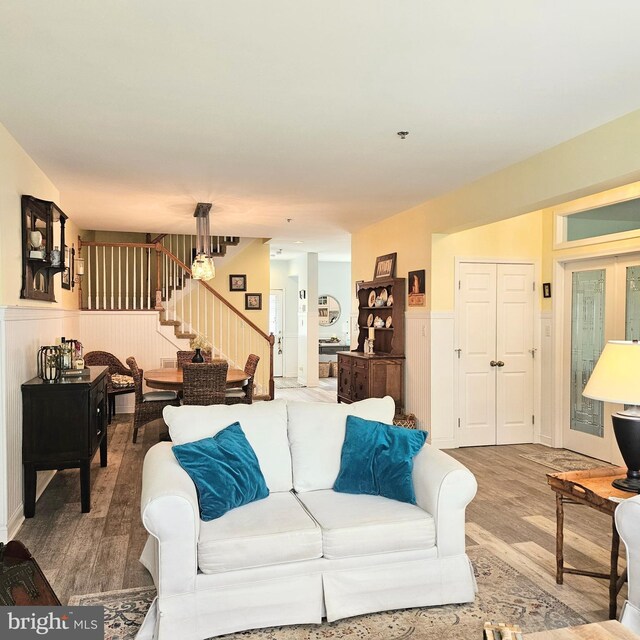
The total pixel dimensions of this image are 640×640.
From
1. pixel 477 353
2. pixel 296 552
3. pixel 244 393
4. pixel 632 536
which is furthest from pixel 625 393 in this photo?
pixel 244 393

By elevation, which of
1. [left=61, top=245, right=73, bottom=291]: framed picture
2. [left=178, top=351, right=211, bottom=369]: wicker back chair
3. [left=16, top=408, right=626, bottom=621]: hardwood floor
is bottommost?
[left=16, top=408, right=626, bottom=621]: hardwood floor

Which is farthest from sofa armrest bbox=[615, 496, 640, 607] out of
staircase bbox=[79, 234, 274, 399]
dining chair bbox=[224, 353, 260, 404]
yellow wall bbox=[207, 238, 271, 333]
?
yellow wall bbox=[207, 238, 271, 333]

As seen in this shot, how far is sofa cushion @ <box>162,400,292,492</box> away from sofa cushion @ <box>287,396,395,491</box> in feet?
0.20

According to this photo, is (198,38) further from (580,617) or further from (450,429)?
(450,429)

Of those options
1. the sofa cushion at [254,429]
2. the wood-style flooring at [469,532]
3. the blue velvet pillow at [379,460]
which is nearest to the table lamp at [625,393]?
the wood-style flooring at [469,532]

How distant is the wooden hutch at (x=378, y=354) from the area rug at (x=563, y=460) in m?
1.58

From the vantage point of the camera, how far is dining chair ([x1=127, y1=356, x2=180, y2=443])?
600 cm

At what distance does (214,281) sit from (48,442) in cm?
615

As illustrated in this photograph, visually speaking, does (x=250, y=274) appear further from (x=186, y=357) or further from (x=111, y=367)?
(x=111, y=367)

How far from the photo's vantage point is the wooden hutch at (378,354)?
6551 millimetres

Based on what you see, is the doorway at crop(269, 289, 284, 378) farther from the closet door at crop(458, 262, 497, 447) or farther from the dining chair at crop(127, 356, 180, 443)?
the closet door at crop(458, 262, 497, 447)

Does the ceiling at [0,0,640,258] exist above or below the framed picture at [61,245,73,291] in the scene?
above

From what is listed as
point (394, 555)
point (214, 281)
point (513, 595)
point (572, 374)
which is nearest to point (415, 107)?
point (394, 555)

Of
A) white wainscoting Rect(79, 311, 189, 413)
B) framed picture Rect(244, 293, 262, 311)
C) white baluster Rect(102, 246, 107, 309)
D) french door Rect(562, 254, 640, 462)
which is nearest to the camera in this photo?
french door Rect(562, 254, 640, 462)
